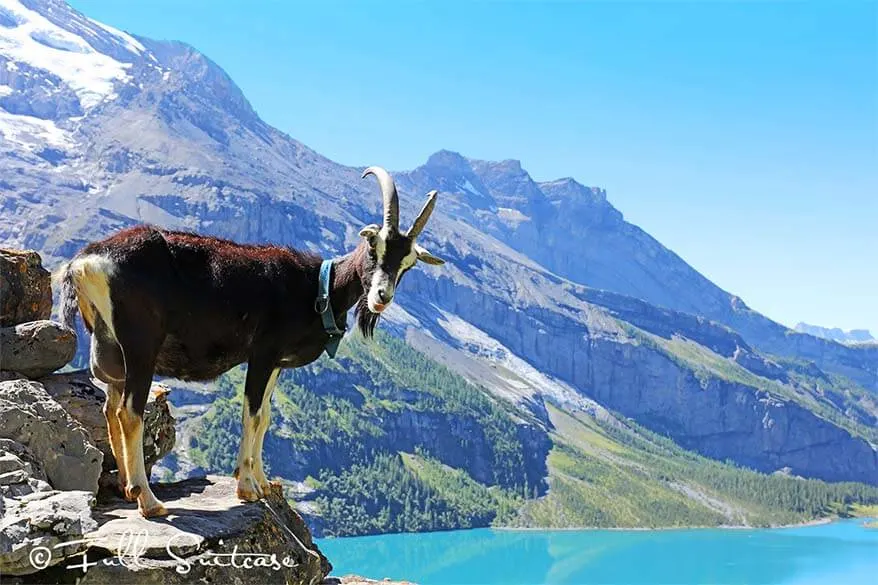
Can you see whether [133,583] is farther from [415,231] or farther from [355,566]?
[355,566]

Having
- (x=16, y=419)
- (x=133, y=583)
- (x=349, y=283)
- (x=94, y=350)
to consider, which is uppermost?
(x=349, y=283)

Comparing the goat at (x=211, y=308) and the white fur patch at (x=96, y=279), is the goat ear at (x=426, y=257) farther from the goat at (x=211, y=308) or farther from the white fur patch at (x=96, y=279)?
the white fur patch at (x=96, y=279)

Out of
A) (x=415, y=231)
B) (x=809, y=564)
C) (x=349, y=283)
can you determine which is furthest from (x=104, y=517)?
(x=809, y=564)

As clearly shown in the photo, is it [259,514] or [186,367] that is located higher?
[186,367]

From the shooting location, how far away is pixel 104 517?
882 centimetres

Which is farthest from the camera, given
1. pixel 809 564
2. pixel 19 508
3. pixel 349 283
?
pixel 809 564

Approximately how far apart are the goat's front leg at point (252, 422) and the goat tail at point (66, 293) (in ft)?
6.31

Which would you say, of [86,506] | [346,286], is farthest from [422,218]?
[86,506]

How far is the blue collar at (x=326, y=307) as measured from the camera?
31.7 feet

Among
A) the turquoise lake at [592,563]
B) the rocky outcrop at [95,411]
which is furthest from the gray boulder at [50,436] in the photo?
the turquoise lake at [592,563]

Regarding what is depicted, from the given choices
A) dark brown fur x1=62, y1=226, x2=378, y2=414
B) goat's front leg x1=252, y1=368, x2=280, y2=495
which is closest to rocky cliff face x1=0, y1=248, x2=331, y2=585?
goat's front leg x1=252, y1=368, x2=280, y2=495

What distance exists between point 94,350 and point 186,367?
94cm

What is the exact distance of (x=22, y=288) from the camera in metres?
11.5

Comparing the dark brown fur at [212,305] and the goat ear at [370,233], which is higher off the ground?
the goat ear at [370,233]
